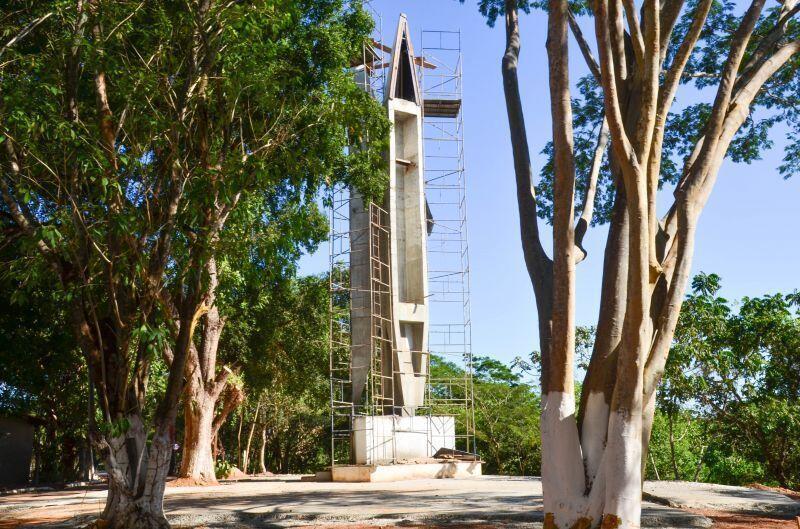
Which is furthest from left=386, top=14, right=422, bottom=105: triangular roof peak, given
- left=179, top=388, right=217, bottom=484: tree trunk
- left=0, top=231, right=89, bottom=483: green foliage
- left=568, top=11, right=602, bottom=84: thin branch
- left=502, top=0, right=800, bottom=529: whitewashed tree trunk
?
left=502, top=0, right=800, bottom=529: whitewashed tree trunk

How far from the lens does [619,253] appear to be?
6609mm

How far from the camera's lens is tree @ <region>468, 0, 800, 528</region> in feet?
19.5

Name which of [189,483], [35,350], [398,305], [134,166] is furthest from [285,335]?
[134,166]

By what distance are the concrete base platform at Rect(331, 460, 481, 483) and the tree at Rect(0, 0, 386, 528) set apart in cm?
911

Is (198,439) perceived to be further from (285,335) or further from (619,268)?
(619,268)

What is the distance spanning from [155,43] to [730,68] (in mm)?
6427

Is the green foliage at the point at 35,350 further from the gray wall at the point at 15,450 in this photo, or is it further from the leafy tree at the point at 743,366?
the leafy tree at the point at 743,366

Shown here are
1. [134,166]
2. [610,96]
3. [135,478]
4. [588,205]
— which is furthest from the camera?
[134,166]

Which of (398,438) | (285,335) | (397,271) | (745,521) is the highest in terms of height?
(397,271)

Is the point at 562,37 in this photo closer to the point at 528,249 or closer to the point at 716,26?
the point at 528,249

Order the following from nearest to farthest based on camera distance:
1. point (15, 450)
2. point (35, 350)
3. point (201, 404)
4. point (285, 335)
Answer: point (35, 350) → point (201, 404) → point (285, 335) → point (15, 450)

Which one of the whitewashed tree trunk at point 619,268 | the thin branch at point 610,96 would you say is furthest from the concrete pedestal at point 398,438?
the thin branch at point 610,96

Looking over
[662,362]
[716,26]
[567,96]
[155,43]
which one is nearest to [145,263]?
[155,43]

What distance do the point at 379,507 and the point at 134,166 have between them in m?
5.33
